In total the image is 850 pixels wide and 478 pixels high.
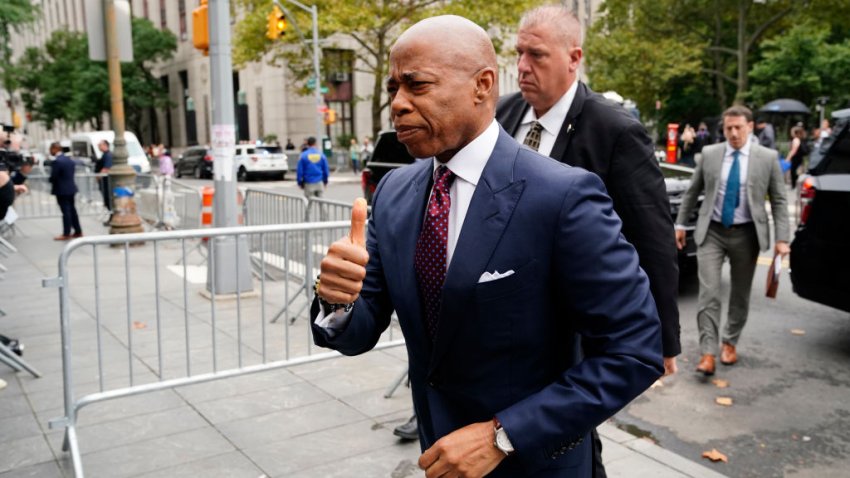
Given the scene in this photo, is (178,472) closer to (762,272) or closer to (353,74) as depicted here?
(762,272)

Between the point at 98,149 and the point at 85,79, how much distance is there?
28.9 metres

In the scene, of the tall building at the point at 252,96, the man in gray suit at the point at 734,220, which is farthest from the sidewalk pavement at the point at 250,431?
the tall building at the point at 252,96

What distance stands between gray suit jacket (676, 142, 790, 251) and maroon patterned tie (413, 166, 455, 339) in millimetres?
4761

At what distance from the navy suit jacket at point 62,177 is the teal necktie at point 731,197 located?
1249 centimetres

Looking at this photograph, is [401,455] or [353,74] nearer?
[401,455]

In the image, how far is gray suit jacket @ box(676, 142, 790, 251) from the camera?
5.93m

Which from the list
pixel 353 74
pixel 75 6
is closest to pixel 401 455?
pixel 353 74

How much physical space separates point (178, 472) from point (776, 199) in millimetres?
4940

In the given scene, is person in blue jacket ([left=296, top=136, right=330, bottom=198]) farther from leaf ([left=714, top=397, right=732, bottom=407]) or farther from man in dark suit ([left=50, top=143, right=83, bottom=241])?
leaf ([left=714, top=397, right=732, bottom=407])

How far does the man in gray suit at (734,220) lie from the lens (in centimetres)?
593

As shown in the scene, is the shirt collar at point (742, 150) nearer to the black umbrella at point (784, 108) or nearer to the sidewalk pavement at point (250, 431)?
the sidewalk pavement at point (250, 431)

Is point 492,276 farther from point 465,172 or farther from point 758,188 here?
point 758,188

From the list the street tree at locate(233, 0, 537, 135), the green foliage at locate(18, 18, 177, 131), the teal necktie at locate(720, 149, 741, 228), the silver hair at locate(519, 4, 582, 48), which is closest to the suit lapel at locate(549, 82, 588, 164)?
the silver hair at locate(519, 4, 582, 48)

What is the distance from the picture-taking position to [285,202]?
8.52 metres
